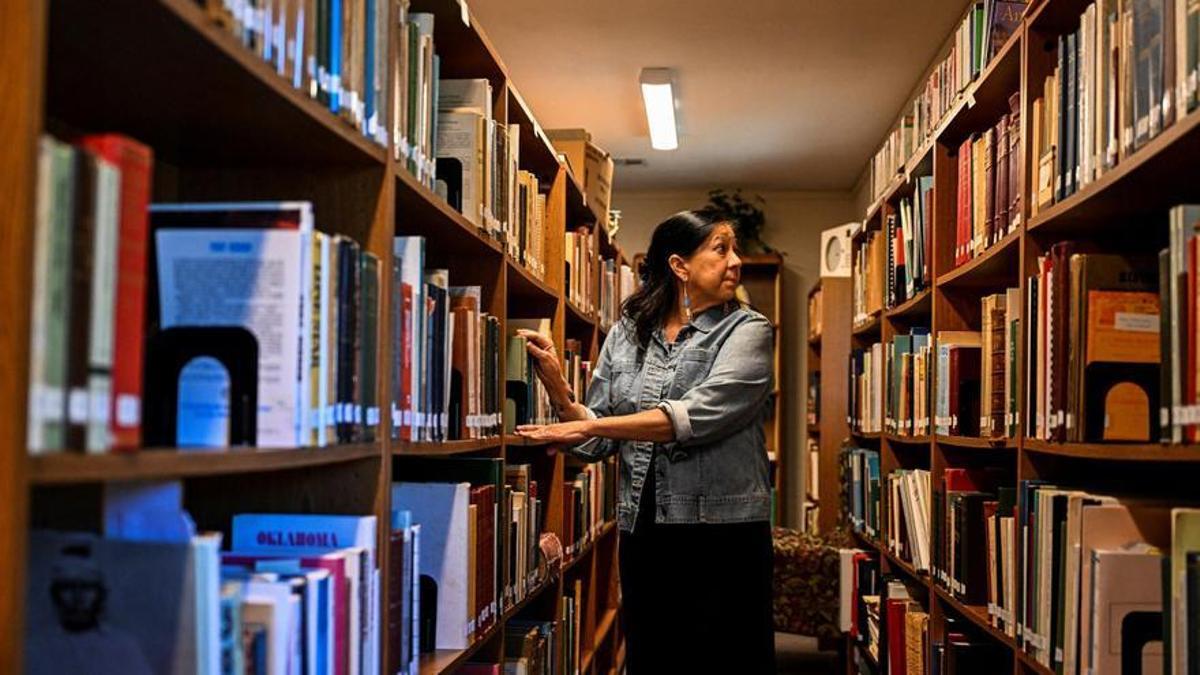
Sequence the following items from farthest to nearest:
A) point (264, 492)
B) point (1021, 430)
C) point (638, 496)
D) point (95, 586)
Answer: point (638, 496), point (1021, 430), point (264, 492), point (95, 586)

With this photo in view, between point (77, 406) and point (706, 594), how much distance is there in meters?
2.14

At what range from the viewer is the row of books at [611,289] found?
4.74 meters

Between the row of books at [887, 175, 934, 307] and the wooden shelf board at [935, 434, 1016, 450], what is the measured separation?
1.53 ft

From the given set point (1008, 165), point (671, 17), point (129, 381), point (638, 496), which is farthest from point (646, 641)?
point (671, 17)

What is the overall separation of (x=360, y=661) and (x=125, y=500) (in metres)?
0.48

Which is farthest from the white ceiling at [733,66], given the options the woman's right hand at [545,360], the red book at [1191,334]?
the red book at [1191,334]

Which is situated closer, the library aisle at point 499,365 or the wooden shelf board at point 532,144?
the library aisle at point 499,365

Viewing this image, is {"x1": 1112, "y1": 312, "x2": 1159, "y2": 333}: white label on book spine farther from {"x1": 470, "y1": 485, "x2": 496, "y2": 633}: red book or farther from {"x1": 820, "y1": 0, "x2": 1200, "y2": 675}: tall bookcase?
{"x1": 470, "y1": 485, "x2": 496, "y2": 633}: red book

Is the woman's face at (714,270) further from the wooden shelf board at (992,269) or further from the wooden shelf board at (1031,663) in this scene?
the wooden shelf board at (1031,663)

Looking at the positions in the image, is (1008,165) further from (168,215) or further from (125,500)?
(125,500)

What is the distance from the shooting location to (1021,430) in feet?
7.17

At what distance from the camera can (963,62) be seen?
3168 mm

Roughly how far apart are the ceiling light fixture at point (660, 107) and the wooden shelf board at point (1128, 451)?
141 inches

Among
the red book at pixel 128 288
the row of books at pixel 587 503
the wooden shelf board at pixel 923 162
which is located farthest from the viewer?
the row of books at pixel 587 503
